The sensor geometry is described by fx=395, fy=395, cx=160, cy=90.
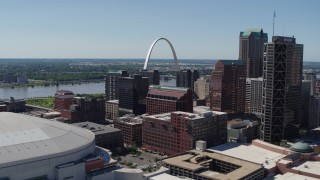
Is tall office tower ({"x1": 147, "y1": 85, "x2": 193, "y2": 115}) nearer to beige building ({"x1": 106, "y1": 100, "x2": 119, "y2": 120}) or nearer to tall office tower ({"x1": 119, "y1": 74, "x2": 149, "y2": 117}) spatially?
tall office tower ({"x1": 119, "y1": 74, "x2": 149, "y2": 117})

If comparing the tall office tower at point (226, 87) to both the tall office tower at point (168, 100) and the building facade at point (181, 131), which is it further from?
the building facade at point (181, 131)

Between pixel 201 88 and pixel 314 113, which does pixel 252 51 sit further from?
pixel 314 113

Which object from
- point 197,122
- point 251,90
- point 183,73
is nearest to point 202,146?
point 197,122

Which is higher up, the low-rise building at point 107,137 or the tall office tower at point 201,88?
the tall office tower at point 201,88

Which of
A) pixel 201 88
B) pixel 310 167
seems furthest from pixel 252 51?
pixel 310 167

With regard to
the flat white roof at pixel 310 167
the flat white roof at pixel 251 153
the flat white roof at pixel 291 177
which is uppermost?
the flat white roof at pixel 251 153

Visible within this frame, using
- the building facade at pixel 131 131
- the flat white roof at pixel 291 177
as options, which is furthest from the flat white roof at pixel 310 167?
the building facade at pixel 131 131
